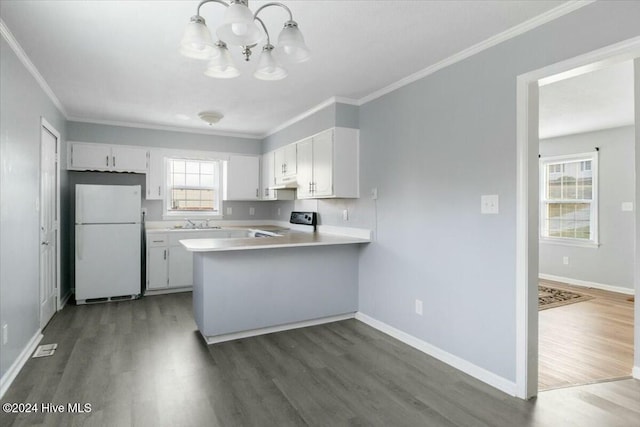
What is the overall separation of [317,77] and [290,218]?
2.58 m

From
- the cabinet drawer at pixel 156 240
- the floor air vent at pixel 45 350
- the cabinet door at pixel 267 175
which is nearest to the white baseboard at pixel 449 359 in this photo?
the cabinet door at pixel 267 175

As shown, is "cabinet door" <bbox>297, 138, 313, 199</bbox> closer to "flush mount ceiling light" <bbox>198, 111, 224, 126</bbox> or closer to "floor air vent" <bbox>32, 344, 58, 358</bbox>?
"flush mount ceiling light" <bbox>198, 111, 224, 126</bbox>

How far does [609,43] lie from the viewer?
6.33 feet

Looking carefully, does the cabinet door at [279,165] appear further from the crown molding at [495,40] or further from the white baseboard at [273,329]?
the white baseboard at [273,329]

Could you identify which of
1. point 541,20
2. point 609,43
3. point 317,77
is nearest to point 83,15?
point 317,77

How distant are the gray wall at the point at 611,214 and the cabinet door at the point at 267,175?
4.84 meters

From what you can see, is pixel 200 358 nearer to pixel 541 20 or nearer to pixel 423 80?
pixel 423 80

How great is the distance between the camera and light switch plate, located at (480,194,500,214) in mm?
2521

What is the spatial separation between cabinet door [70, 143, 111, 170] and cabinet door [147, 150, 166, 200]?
52 centimetres

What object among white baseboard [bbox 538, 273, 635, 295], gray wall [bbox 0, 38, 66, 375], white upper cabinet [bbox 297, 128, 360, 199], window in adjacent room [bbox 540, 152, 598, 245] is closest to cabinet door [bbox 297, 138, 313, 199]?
white upper cabinet [bbox 297, 128, 360, 199]

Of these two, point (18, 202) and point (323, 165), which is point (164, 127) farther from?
point (18, 202)

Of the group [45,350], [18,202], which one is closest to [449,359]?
[45,350]

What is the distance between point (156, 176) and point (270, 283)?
112 inches

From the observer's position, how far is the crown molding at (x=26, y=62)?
2.38 metres
